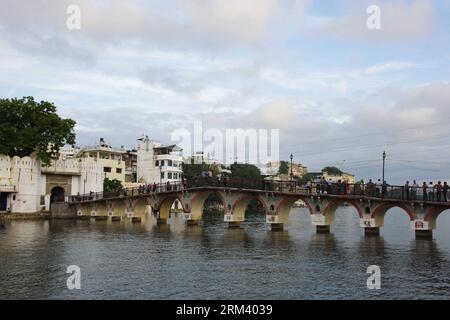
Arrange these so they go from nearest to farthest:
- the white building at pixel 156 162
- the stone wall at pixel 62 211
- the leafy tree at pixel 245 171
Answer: the stone wall at pixel 62 211 → the white building at pixel 156 162 → the leafy tree at pixel 245 171

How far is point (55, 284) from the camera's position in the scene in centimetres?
2192

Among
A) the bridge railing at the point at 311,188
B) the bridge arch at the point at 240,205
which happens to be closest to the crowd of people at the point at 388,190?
the bridge railing at the point at 311,188

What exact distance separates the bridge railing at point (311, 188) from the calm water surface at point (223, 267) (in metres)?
3.84

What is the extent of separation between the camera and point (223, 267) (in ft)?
88.6

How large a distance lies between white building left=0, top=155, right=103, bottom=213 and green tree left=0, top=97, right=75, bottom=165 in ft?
7.88

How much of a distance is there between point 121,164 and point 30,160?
27.6 metres

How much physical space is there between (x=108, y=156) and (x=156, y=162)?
988 centimetres

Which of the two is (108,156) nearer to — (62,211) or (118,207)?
(62,211)

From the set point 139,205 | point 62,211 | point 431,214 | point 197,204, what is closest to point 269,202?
point 197,204

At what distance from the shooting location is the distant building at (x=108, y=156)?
3740 inches

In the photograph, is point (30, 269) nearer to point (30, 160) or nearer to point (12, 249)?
point (12, 249)

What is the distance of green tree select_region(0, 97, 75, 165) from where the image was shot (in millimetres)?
67812

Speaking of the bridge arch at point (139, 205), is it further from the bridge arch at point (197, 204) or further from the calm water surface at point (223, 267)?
the calm water surface at point (223, 267)
